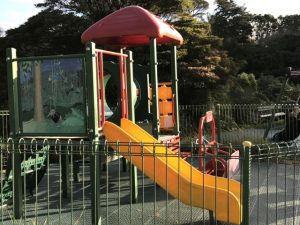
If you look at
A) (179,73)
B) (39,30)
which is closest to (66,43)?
(39,30)

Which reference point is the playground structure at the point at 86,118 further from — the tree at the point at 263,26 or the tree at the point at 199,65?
the tree at the point at 263,26

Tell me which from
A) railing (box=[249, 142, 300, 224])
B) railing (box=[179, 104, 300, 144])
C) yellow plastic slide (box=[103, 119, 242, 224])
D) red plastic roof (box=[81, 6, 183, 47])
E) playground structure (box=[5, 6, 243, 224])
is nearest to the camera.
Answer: railing (box=[249, 142, 300, 224])

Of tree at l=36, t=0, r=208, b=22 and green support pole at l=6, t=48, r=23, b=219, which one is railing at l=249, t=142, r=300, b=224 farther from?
tree at l=36, t=0, r=208, b=22

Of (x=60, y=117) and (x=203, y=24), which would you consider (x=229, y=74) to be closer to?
(x=203, y=24)

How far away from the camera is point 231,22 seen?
3697cm

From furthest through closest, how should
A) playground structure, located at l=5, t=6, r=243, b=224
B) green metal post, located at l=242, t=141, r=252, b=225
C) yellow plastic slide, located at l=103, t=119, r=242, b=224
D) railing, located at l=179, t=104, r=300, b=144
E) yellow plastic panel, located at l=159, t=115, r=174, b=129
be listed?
railing, located at l=179, t=104, r=300, b=144
yellow plastic panel, located at l=159, t=115, r=174, b=129
playground structure, located at l=5, t=6, r=243, b=224
yellow plastic slide, located at l=103, t=119, r=242, b=224
green metal post, located at l=242, t=141, r=252, b=225

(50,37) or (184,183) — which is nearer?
(184,183)

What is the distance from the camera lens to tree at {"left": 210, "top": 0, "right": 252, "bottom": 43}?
36422mm

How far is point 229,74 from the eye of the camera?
66.8 feet

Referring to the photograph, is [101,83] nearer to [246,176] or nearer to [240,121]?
[246,176]

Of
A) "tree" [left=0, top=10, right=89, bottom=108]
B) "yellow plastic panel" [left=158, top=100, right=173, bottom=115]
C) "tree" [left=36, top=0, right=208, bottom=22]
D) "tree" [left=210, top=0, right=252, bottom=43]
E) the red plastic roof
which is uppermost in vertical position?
"tree" [left=210, top=0, right=252, bottom=43]

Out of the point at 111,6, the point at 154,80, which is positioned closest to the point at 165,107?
the point at 154,80

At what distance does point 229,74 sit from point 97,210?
1537 centimetres

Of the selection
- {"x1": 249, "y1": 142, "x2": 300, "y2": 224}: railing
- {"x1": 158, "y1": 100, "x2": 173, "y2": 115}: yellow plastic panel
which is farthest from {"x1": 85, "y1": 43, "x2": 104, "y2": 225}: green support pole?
{"x1": 158, "y1": 100, "x2": 173, "y2": 115}: yellow plastic panel
